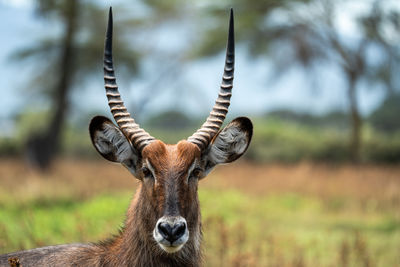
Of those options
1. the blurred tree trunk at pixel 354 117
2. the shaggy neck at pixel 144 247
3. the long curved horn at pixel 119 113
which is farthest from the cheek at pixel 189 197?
the blurred tree trunk at pixel 354 117

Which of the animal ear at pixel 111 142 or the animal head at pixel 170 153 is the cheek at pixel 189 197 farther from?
the animal ear at pixel 111 142

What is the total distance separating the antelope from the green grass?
1.50m

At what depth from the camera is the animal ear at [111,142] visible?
4117 mm

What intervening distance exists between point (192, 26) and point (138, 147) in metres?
30.9

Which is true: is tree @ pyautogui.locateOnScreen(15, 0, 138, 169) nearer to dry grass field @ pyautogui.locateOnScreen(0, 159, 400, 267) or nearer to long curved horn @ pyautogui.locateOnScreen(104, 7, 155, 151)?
dry grass field @ pyautogui.locateOnScreen(0, 159, 400, 267)

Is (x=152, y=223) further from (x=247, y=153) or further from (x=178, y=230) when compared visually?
(x=247, y=153)

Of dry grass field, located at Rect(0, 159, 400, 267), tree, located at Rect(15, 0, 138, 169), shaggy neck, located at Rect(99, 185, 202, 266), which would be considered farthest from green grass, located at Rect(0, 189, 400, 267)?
tree, located at Rect(15, 0, 138, 169)

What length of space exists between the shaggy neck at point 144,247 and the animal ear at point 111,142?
0.27 metres

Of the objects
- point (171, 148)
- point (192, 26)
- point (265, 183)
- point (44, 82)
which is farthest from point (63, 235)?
point (192, 26)

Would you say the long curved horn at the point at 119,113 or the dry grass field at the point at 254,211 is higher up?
the long curved horn at the point at 119,113

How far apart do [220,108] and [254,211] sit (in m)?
8.70

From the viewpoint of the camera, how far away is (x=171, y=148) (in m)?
4.00

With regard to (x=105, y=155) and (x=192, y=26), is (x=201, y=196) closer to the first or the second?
(x=105, y=155)

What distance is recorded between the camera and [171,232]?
11.4ft
